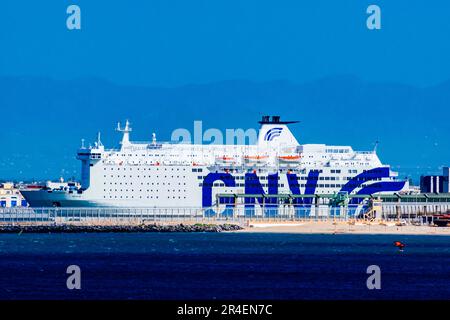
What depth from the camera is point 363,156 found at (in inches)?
3509

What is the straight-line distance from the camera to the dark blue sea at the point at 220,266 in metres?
41.4

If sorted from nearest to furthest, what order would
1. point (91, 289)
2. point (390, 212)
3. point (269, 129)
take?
point (91, 289), point (390, 212), point (269, 129)

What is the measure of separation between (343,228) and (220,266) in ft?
90.8

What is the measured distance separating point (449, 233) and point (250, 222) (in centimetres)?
1166

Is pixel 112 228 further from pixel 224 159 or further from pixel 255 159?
pixel 255 159

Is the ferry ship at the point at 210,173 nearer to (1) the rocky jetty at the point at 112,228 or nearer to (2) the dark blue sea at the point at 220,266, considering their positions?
(1) the rocky jetty at the point at 112,228

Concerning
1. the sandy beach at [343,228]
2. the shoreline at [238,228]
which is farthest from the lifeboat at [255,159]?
the shoreline at [238,228]

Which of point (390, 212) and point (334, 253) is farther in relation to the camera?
point (390, 212)

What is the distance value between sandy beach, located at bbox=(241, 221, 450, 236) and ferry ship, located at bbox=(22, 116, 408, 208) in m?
6.46

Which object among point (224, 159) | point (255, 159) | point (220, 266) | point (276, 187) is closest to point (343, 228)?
point (276, 187)

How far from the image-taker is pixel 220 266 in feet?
168

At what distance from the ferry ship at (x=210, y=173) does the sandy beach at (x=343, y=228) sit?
646 centimetres
